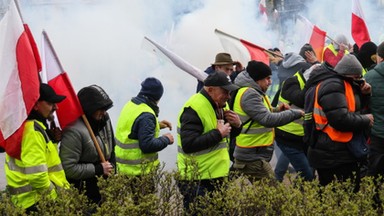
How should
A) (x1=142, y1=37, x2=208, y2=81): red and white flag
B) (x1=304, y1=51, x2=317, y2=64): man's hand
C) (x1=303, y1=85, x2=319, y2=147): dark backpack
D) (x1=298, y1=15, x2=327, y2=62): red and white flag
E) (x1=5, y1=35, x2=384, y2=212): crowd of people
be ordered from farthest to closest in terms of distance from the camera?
(x1=298, y1=15, x2=327, y2=62): red and white flag, (x1=304, y1=51, x2=317, y2=64): man's hand, (x1=142, y1=37, x2=208, y2=81): red and white flag, (x1=303, y1=85, x2=319, y2=147): dark backpack, (x1=5, y1=35, x2=384, y2=212): crowd of people

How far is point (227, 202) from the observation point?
13.4 feet

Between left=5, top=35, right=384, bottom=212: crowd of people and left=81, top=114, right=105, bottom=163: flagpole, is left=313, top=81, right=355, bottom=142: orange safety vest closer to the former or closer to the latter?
left=5, top=35, right=384, bottom=212: crowd of people

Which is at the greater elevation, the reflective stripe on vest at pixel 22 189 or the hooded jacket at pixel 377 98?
the reflective stripe on vest at pixel 22 189

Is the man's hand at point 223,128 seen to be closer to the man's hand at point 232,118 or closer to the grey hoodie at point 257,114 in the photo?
the man's hand at point 232,118

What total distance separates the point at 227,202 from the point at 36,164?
1.37 metres

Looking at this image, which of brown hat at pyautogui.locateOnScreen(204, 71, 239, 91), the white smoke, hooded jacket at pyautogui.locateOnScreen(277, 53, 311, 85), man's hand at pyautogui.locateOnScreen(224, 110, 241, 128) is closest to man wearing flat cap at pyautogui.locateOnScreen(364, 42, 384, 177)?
man's hand at pyautogui.locateOnScreen(224, 110, 241, 128)

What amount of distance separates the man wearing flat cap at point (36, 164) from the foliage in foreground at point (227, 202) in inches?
5.6

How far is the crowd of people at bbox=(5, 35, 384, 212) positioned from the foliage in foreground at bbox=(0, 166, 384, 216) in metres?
0.26

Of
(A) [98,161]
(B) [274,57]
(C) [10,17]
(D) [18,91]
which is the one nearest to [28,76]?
(D) [18,91]

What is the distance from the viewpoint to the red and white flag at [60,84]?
201 inches

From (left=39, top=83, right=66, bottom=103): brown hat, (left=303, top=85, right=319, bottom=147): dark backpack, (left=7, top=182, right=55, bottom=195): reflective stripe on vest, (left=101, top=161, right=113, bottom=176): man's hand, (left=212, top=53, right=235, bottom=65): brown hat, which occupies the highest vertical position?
(left=39, top=83, right=66, bottom=103): brown hat

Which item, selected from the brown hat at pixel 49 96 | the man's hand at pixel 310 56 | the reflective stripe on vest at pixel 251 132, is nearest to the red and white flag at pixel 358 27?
the man's hand at pixel 310 56

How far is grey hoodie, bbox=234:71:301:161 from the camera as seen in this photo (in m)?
6.06

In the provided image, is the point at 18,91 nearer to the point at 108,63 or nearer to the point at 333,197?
the point at 333,197
